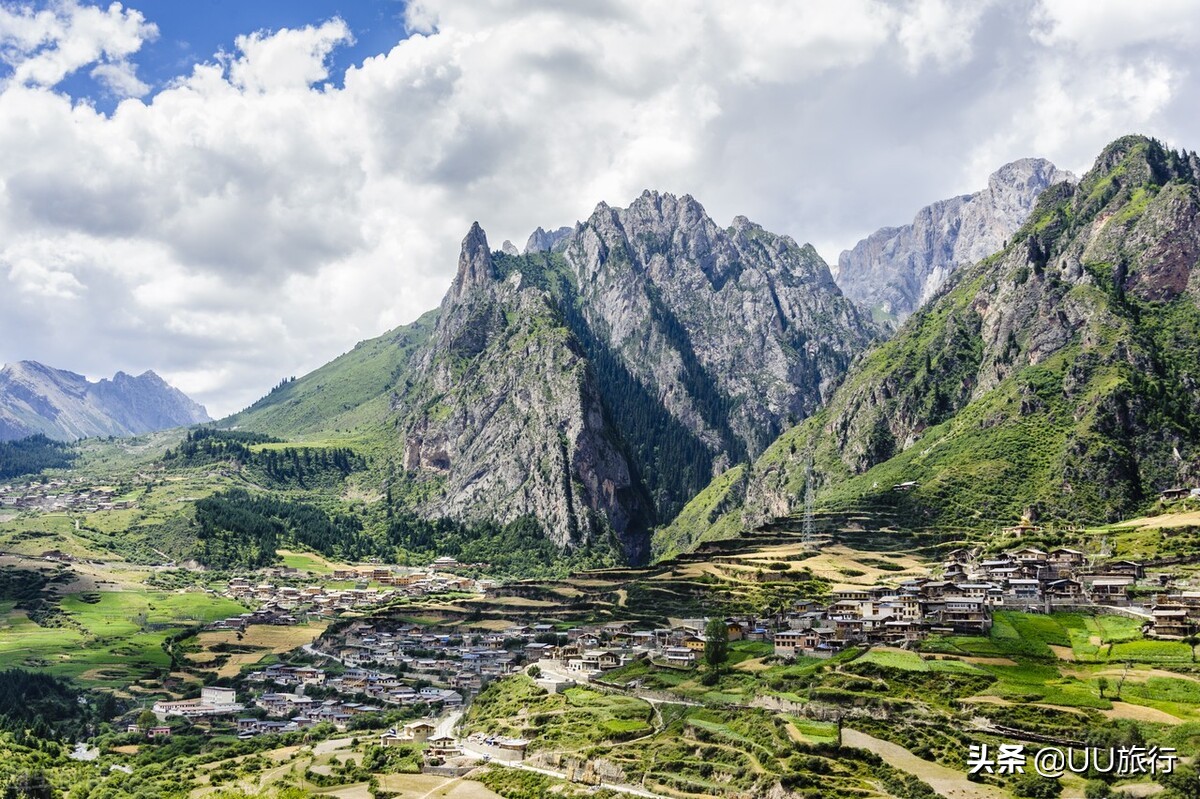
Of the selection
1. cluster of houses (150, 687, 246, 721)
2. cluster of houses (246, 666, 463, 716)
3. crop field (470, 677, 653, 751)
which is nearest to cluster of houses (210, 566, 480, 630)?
cluster of houses (246, 666, 463, 716)

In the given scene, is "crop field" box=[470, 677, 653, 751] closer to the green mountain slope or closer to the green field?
the green field

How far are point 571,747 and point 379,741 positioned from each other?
24373 mm

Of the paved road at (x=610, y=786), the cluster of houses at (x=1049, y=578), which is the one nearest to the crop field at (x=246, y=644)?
the paved road at (x=610, y=786)

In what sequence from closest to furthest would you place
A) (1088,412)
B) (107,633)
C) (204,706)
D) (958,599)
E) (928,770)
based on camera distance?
1. (928,770)
2. (958,599)
3. (204,706)
4. (107,633)
5. (1088,412)

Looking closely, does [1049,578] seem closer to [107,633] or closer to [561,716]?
[561,716]

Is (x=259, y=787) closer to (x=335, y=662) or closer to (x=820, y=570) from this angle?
(x=335, y=662)

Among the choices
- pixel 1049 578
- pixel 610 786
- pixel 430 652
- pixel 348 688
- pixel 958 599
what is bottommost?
pixel 348 688

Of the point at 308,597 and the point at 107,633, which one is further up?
the point at 308,597

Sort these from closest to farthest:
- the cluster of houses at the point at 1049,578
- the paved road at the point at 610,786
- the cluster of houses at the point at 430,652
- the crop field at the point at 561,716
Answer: the paved road at the point at 610,786 → the crop field at the point at 561,716 → the cluster of houses at the point at 1049,578 → the cluster of houses at the point at 430,652

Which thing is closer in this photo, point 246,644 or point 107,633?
point 246,644

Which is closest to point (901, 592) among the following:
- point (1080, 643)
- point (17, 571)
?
point (1080, 643)

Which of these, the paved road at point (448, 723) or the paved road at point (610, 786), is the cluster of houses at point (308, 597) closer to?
the paved road at point (448, 723)

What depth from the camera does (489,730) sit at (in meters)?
95.5

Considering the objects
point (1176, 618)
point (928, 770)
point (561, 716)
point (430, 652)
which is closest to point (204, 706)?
point (430, 652)
